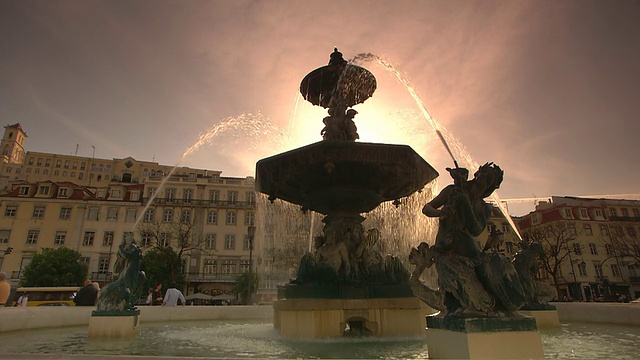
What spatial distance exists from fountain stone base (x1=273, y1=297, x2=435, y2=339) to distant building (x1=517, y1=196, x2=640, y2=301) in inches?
1725

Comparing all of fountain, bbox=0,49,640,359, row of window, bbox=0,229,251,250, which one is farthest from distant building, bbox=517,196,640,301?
fountain, bbox=0,49,640,359

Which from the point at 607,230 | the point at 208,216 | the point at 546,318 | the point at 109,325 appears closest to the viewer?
the point at 109,325

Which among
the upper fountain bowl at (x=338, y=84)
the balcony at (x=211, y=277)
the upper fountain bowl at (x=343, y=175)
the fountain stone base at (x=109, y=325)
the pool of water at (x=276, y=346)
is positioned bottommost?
the pool of water at (x=276, y=346)

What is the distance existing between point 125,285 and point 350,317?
402cm

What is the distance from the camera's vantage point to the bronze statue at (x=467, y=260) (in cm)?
351

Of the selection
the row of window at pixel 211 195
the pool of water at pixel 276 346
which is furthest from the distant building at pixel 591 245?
the pool of water at pixel 276 346

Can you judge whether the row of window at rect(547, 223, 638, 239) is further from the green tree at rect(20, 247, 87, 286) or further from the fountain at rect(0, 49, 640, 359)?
the green tree at rect(20, 247, 87, 286)

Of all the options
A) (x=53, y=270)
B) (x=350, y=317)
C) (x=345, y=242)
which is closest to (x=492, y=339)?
(x=350, y=317)

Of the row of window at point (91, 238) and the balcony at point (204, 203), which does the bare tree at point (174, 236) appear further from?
the balcony at point (204, 203)

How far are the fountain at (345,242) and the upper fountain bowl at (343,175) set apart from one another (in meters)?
0.02

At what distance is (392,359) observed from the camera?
4.21m

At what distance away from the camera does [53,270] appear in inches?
1439

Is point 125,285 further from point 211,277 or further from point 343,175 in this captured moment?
point 211,277

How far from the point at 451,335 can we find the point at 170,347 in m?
4.00
